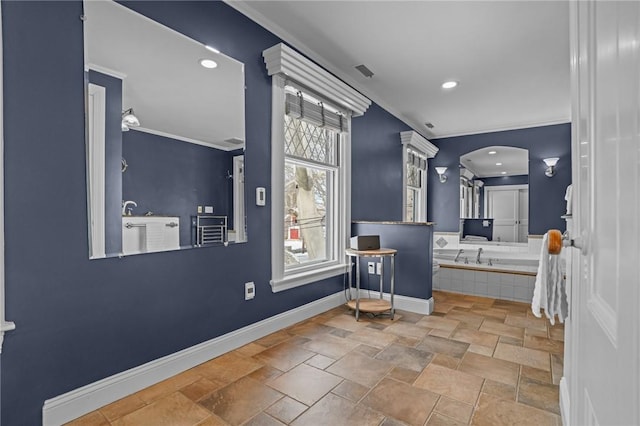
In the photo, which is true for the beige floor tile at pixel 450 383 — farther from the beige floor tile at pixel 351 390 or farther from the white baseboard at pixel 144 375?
the white baseboard at pixel 144 375

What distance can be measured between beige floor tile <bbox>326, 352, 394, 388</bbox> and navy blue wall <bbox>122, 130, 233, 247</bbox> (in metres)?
1.27

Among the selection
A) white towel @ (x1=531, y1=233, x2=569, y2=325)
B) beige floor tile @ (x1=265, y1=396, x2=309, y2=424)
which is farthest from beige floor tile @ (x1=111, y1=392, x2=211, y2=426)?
Answer: white towel @ (x1=531, y1=233, x2=569, y2=325)

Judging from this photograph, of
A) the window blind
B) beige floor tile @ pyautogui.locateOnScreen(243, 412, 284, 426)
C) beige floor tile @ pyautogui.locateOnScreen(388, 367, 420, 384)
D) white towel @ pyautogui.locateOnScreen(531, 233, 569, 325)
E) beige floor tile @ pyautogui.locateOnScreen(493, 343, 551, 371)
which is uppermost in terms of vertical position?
the window blind

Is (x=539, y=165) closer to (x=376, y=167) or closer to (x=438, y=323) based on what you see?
(x=376, y=167)

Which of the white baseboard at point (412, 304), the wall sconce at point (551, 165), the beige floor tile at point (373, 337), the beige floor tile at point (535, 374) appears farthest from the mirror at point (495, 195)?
the beige floor tile at point (535, 374)

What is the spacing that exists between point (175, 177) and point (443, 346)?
226 centimetres

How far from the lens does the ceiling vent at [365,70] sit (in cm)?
346

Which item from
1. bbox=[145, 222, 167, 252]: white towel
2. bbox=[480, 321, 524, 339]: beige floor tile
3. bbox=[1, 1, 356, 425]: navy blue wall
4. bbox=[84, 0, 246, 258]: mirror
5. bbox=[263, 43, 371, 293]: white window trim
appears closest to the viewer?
bbox=[1, 1, 356, 425]: navy blue wall

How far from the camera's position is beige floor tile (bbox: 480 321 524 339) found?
279cm

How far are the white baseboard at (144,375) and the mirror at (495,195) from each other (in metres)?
4.30

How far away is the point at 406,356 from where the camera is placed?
Answer: 7.64 ft

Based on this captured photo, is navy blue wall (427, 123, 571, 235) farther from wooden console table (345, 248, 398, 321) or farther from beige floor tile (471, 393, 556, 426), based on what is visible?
beige floor tile (471, 393, 556, 426)

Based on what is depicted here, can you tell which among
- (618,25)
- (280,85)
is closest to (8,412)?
(618,25)

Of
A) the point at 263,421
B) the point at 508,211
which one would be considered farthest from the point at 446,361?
the point at 508,211
